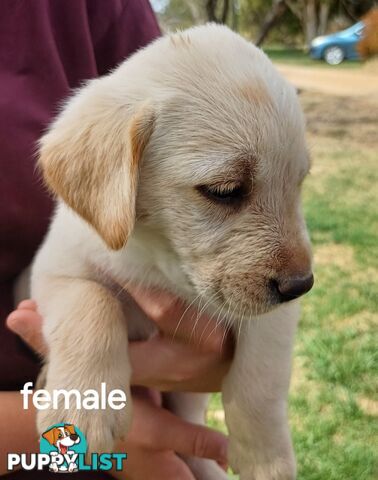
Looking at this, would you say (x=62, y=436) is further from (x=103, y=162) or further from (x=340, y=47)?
(x=340, y=47)

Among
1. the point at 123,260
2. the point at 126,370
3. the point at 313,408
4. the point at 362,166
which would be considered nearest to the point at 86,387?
the point at 126,370

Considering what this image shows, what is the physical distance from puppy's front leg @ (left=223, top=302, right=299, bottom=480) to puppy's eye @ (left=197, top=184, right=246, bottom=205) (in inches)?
18.7

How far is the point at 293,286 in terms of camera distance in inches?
59.9

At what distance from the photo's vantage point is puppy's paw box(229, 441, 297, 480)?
6.25 ft

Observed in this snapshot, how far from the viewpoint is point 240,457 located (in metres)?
1.92

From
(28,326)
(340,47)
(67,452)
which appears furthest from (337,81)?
(67,452)

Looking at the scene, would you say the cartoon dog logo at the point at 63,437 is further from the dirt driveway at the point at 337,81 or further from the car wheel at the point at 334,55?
the car wheel at the point at 334,55

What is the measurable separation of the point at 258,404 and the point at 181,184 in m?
0.73

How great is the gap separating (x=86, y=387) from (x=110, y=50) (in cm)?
124

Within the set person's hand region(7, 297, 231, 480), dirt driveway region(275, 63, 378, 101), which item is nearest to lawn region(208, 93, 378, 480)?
person's hand region(7, 297, 231, 480)

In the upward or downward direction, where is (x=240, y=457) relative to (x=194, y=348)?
downward

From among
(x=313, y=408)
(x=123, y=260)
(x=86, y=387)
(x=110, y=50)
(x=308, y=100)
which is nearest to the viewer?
(x=86, y=387)

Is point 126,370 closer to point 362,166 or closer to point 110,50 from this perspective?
point 110,50

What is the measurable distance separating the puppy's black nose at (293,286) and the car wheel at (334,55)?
21280mm
